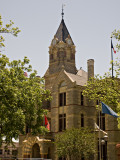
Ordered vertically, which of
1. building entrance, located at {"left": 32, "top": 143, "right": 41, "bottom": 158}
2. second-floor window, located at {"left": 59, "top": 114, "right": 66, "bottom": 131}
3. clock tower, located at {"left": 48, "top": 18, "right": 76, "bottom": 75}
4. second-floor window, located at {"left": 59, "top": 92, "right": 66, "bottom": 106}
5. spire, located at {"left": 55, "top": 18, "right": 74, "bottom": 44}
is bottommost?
building entrance, located at {"left": 32, "top": 143, "right": 41, "bottom": 158}

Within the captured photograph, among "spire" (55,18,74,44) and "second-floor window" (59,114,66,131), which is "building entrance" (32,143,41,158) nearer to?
"second-floor window" (59,114,66,131)

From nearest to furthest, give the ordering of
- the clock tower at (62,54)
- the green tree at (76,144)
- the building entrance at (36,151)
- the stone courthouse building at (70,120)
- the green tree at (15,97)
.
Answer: the green tree at (15,97), the green tree at (76,144), the stone courthouse building at (70,120), the building entrance at (36,151), the clock tower at (62,54)

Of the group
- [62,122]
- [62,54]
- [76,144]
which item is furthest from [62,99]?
[62,54]

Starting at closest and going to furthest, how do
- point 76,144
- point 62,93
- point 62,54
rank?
point 76,144 < point 62,93 < point 62,54

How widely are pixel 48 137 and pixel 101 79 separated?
16.9 m

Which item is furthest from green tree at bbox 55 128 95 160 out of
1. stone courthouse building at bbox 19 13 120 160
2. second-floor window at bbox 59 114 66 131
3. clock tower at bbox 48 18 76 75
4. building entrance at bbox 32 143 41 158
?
clock tower at bbox 48 18 76 75

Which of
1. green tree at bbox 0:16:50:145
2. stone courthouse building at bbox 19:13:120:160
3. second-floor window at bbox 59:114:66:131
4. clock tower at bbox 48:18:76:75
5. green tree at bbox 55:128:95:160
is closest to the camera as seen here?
green tree at bbox 0:16:50:145

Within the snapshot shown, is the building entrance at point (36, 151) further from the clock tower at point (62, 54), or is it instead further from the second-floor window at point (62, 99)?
the clock tower at point (62, 54)

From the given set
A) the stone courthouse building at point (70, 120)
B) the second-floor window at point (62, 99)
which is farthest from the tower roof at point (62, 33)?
the second-floor window at point (62, 99)

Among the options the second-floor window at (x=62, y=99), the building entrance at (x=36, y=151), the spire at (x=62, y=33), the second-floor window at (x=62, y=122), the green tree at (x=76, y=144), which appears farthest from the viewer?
the spire at (x=62, y=33)

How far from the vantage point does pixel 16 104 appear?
73.7 ft

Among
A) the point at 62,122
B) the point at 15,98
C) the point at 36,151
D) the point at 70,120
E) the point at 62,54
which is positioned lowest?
the point at 36,151

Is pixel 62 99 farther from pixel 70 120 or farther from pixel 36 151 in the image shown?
pixel 36 151

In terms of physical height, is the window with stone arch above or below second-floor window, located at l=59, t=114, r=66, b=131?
above
